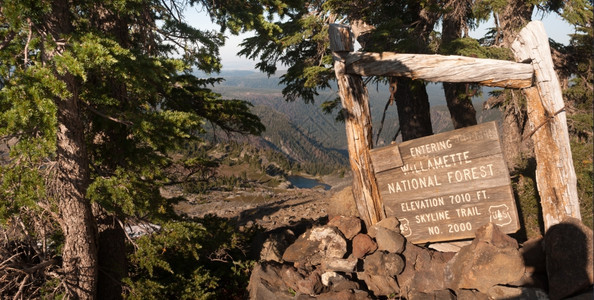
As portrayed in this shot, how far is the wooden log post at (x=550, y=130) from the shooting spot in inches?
219

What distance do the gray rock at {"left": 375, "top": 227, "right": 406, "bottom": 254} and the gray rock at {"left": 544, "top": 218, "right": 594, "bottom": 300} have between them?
1955 mm

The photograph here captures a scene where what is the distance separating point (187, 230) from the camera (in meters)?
6.14

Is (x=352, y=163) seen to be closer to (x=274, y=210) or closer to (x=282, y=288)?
(x=282, y=288)

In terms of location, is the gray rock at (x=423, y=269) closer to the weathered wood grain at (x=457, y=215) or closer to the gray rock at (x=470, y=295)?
the weathered wood grain at (x=457, y=215)

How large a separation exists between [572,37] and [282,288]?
440 inches

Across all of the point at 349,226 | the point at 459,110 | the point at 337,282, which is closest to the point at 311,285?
the point at 337,282

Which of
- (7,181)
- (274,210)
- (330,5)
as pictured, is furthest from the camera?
(274,210)

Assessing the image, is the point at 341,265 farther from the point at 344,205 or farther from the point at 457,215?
the point at 457,215

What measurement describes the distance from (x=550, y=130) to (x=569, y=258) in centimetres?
171

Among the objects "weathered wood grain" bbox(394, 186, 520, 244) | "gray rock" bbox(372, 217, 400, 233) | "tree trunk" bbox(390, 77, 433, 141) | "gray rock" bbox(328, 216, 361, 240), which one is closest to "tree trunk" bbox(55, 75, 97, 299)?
"gray rock" bbox(328, 216, 361, 240)

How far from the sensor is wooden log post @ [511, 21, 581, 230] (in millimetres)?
Answer: 5551

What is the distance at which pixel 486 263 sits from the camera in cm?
543

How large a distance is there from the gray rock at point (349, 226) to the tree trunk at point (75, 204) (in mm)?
3941

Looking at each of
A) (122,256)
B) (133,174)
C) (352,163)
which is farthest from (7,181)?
(352,163)
